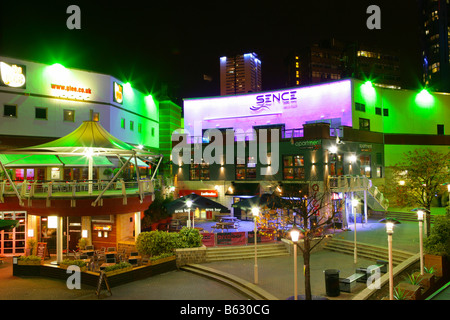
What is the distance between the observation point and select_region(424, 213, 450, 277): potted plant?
13289mm

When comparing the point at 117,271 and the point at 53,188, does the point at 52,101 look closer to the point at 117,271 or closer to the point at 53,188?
the point at 53,188

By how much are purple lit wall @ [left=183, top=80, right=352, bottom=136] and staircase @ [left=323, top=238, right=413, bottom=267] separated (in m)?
13.8

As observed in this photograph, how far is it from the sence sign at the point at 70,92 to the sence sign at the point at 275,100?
17.6 metres

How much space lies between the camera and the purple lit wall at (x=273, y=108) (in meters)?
31.9

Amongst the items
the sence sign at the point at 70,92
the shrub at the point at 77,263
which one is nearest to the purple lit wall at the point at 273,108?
the sence sign at the point at 70,92

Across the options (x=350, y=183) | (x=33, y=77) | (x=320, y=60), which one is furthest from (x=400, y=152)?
(x=320, y=60)

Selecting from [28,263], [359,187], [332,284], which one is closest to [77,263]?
[28,263]

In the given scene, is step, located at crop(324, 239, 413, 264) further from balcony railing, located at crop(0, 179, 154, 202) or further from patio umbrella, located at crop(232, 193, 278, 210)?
A: balcony railing, located at crop(0, 179, 154, 202)

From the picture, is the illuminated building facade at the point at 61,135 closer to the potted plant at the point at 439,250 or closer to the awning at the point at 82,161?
the awning at the point at 82,161

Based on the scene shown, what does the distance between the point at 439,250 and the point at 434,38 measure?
4854 inches

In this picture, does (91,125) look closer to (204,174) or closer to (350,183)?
(204,174)

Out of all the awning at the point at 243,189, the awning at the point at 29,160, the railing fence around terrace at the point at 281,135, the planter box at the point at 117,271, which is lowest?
the planter box at the point at 117,271

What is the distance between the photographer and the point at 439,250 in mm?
13758

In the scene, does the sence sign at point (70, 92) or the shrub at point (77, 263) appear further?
the sence sign at point (70, 92)
